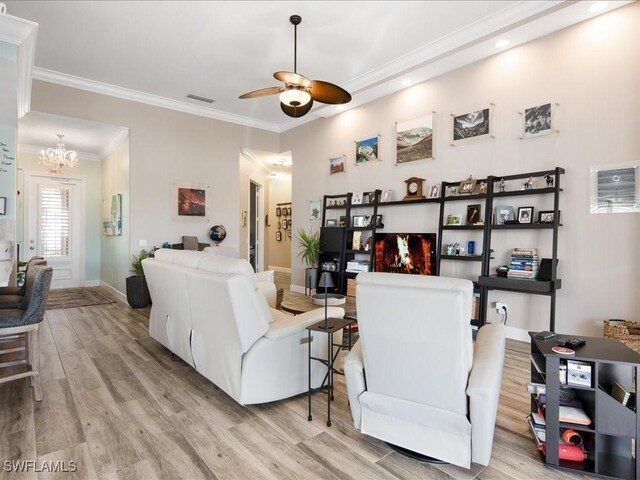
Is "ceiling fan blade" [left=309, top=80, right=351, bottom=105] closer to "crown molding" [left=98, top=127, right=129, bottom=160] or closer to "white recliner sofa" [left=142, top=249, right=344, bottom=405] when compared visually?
"white recliner sofa" [left=142, top=249, right=344, bottom=405]

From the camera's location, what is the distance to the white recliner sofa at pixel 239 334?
2.28 meters

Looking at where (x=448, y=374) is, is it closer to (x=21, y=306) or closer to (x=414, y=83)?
(x=21, y=306)

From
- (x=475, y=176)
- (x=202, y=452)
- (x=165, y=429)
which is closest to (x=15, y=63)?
(x=165, y=429)

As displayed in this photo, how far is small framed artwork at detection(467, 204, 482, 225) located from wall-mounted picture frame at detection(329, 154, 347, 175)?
98.4 inches

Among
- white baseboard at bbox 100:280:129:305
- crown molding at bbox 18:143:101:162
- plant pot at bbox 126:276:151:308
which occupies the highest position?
crown molding at bbox 18:143:101:162

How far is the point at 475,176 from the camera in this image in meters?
4.45

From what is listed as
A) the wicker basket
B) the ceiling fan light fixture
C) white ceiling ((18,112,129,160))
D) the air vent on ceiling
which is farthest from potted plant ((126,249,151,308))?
the wicker basket

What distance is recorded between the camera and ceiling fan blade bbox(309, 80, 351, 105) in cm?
368

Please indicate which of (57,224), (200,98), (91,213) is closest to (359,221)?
(200,98)

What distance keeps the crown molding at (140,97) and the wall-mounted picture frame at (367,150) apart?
7.95 ft

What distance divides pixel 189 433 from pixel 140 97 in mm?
5580

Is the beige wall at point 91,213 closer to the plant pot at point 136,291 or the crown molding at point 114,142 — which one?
the crown molding at point 114,142

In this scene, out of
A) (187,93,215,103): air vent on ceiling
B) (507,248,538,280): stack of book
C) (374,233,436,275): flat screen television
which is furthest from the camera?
(187,93,215,103): air vent on ceiling

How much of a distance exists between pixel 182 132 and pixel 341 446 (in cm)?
596
